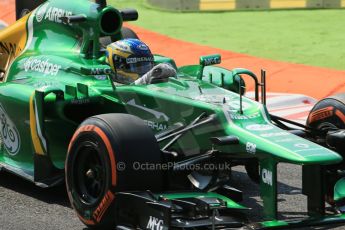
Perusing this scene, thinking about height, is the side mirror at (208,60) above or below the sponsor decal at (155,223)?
above

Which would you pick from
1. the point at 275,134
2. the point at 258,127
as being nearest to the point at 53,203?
the point at 258,127

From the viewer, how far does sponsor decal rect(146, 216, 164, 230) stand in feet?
18.5

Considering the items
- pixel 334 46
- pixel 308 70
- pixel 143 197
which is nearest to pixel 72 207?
pixel 143 197

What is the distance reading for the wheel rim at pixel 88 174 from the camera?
629 centimetres

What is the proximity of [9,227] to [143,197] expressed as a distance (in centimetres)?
126

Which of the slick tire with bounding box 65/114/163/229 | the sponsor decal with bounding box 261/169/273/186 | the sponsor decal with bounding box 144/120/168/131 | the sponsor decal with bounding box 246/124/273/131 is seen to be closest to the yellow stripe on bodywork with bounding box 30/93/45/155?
the slick tire with bounding box 65/114/163/229

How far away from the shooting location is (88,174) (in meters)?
6.33

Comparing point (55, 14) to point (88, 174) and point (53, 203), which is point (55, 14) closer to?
point (53, 203)

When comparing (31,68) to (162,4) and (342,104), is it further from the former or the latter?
(162,4)

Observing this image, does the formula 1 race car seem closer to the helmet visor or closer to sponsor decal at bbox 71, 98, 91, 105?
sponsor decal at bbox 71, 98, 91, 105

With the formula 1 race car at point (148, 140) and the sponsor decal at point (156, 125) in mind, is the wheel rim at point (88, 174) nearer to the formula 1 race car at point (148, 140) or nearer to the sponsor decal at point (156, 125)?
the formula 1 race car at point (148, 140)

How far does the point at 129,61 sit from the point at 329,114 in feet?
5.88

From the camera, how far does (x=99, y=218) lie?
6.12m

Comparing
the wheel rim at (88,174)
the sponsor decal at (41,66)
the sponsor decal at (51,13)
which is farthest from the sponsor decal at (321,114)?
the sponsor decal at (51,13)
